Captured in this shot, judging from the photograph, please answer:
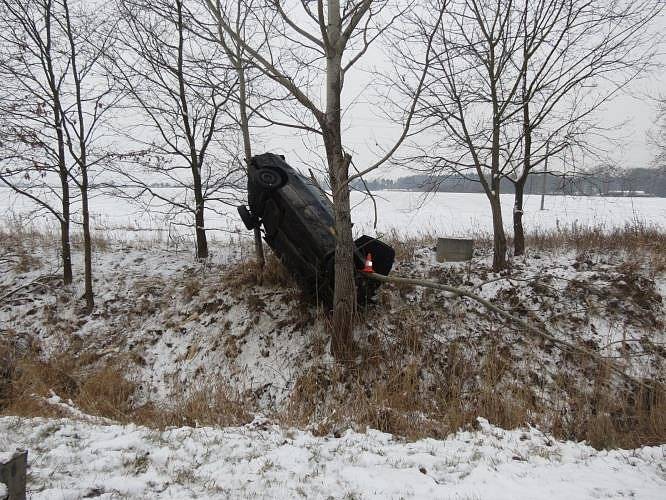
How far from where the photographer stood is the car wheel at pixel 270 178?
15.5 ft

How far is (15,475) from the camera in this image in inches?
68.6

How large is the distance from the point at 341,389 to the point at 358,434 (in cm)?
105

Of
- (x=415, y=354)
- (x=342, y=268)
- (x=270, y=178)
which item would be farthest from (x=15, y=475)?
(x=415, y=354)

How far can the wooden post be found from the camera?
170 centimetres

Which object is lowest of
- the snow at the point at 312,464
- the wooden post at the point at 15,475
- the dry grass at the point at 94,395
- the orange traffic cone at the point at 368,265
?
the dry grass at the point at 94,395

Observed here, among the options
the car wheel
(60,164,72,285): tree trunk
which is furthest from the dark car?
(60,164,72,285): tree trunk

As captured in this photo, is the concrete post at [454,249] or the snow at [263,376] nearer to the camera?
the snow at [263,376]

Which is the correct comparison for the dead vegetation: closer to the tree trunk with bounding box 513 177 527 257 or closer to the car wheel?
the tree trunk with bounding box 513 177 527 257

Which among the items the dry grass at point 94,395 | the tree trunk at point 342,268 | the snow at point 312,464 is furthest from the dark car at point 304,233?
the snow at point 312,464

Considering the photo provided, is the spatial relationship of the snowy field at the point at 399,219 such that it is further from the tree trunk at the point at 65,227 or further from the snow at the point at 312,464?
the snow at the point at 312,464

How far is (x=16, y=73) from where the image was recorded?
5.65m

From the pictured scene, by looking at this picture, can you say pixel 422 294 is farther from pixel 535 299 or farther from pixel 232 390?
pixel 232 390

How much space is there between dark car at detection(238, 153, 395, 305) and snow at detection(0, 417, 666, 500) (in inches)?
75.2

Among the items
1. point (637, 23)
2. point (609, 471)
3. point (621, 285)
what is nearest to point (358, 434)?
point (609, 471)
